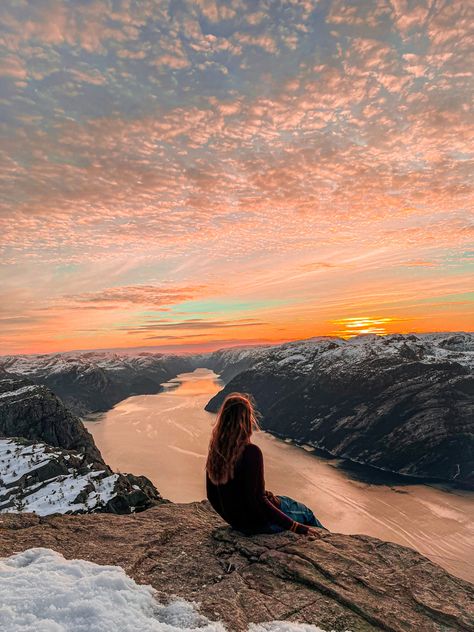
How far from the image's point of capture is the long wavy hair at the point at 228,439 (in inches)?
311

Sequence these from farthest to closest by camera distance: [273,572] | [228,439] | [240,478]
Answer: [228,439], [240,478], [273,572]

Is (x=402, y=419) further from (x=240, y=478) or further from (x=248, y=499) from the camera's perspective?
(x=240, y=478)

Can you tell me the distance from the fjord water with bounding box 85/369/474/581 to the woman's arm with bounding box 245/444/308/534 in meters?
81.9

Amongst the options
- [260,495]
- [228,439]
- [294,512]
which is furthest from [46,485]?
[228,439]

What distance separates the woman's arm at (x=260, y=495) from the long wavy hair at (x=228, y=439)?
11.8 inches

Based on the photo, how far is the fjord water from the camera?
81562 mm

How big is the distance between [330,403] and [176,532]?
19443cm

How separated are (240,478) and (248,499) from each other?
63cm

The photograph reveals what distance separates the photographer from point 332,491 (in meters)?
108

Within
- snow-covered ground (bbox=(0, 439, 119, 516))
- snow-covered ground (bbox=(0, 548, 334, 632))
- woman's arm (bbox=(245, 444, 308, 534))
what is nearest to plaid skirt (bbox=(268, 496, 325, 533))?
woman's arm (bbox=(245, 444, 308, 534))

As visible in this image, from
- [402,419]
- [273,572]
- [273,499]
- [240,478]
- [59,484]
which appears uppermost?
[240,478]

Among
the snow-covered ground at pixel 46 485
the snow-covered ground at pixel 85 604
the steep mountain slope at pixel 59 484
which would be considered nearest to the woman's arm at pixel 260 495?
the snow-covered ground at pixel 85 604

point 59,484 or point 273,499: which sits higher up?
point 273,499

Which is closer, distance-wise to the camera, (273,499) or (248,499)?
(248,499)
